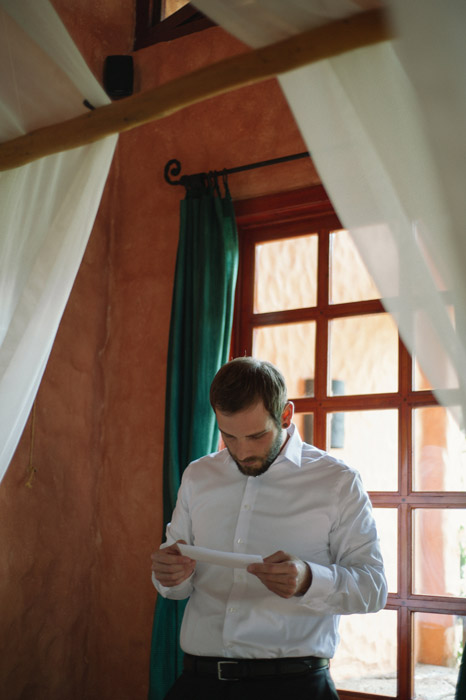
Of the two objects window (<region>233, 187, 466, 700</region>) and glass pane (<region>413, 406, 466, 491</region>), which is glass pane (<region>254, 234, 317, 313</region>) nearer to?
window (<region>233, 187, 466, 700</region>)

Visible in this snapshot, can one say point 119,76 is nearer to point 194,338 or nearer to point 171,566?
point 194,338

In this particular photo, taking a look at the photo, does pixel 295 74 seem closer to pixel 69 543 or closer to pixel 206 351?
pixel 206 351

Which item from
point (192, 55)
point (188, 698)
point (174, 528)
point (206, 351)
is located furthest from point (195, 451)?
point (192, 55)

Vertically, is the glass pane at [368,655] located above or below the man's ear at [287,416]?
below

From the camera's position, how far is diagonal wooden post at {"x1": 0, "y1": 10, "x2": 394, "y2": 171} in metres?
1.57

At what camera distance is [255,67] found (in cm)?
174

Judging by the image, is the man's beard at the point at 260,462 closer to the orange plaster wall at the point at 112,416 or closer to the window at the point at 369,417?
the window at the point at 369,417

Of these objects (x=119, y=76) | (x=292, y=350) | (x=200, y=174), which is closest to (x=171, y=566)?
(x=292, y=350)

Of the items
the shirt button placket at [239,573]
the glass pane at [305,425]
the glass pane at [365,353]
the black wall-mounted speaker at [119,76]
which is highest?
the black wall-mounted speaker at [119,76]

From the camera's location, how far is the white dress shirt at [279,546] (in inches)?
77.0

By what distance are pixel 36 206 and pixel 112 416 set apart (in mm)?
1499

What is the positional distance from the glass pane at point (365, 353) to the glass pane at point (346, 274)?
0.09 metres

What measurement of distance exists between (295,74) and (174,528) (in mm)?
1349

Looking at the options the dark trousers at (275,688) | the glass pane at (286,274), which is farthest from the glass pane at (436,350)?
the glass pane at (286,274)
